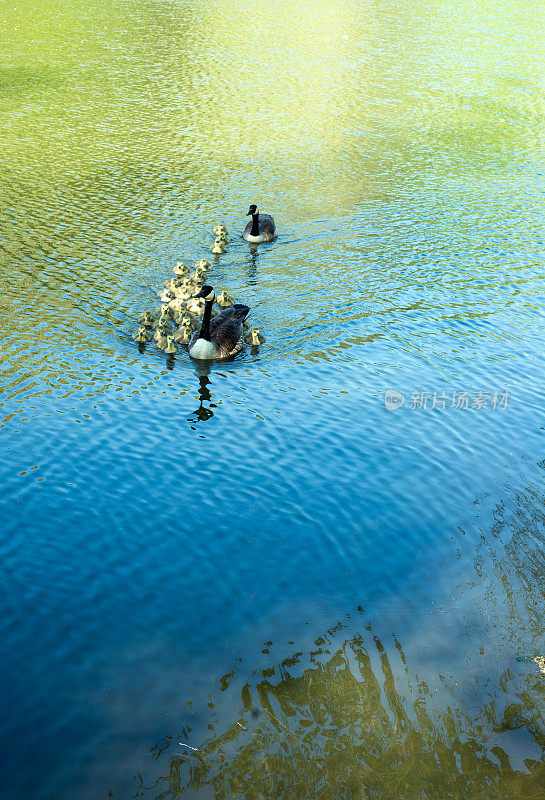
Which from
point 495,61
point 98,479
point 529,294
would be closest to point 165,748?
point 98,479

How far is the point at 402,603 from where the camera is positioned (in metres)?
11.2

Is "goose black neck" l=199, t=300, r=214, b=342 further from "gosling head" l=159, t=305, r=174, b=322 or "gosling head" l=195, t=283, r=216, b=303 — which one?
"gosling head" l=159, t=305, r=174, b=322

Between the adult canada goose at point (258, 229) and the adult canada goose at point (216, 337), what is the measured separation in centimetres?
636

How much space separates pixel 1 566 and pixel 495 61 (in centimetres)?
4843

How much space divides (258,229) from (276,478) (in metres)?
12.8

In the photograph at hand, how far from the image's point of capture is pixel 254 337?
1880cm

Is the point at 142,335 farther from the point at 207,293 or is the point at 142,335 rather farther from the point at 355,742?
the point at 355,742

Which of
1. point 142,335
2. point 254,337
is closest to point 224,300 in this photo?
point 254,337

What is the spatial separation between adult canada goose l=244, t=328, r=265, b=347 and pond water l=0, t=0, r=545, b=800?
11.2 inches

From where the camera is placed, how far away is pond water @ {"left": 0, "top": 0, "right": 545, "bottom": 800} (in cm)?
916

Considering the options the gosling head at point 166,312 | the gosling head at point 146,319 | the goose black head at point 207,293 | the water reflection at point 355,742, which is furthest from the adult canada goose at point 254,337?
the water reflection at point 355,742

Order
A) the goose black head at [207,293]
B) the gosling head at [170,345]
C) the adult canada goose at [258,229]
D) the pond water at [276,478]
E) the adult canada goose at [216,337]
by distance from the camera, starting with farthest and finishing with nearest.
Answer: the adult canada goose at [258,229], the goose black head at [207,293], the gosling head at [170,345], the adult canada goose at [216,337], the pond water at [276,478]

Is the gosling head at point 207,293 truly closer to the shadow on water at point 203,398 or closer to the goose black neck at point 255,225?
the shadow on water at point 203,398

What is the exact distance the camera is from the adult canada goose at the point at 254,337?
1881cm
